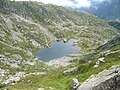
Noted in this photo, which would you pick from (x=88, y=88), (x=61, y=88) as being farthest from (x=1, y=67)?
(x=88, y=88)

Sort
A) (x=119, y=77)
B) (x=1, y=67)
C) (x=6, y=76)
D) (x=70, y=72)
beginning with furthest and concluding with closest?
(x=1, y=67) < (x=6, y=76) < (x=70, y=72) < (x=119, y=77)

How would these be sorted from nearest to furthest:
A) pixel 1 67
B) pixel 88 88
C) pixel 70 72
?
pixel 88 88 < pixel 70 72 < pixel 1 67

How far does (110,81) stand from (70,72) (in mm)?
40866

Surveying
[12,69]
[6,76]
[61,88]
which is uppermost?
[12,69]

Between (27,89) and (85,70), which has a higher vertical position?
(85,70)

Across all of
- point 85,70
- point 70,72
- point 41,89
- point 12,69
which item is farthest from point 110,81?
point 12,69

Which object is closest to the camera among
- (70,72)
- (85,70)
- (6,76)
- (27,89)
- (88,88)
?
(88,88)

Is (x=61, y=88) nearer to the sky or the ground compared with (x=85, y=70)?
nearer to the ground

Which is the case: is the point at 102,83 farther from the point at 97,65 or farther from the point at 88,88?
the point at 97,65

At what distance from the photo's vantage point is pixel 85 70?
7238 centimetres

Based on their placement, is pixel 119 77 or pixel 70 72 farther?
pixel 70 72

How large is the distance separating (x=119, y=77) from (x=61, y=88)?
26756 millimetres

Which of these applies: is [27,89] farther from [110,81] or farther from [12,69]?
[12,69]

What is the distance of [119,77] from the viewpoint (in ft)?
119
